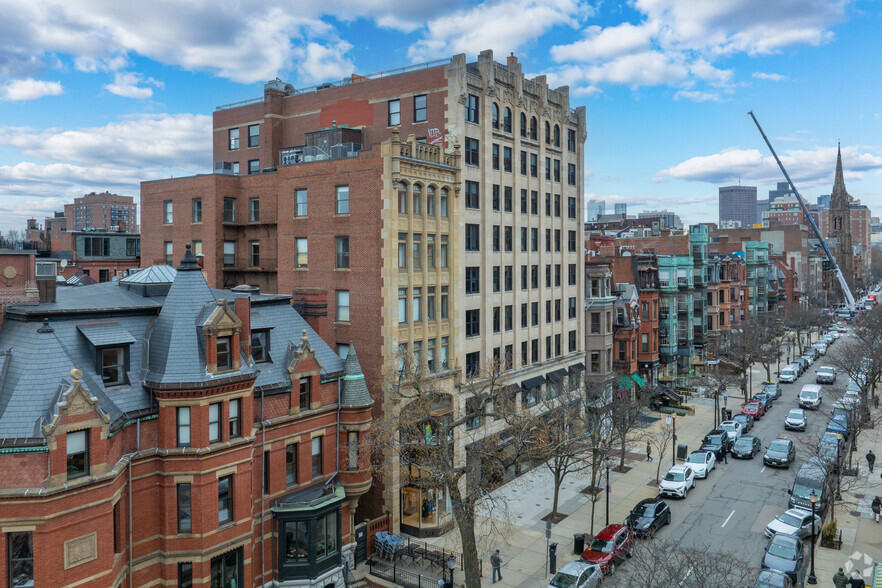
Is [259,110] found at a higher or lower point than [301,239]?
higher

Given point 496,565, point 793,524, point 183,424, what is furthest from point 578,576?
point 183,424

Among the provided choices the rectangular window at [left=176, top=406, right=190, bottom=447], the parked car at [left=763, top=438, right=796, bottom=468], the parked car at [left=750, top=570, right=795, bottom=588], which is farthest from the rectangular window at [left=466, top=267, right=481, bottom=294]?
the parked car at [left=763, top=438, right=796, bottom=468]

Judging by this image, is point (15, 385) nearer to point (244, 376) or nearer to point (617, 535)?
point (244, 376)

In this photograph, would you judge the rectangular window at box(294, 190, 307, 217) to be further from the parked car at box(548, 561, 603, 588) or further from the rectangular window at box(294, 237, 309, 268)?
the parked car at box(548, 561, 603, 588)

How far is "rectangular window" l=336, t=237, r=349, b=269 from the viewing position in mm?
37375

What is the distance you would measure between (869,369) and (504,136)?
42.2 meters

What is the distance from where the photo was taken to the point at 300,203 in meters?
39.7

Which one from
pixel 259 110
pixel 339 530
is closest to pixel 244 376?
pixel 339 530

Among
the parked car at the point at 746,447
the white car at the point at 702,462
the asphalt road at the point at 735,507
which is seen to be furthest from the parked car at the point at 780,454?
the white car at the point at 702,462

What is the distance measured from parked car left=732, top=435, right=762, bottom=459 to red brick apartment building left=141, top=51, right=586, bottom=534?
1382 cm

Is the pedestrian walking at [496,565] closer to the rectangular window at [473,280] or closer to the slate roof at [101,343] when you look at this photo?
the slate roof at [101,343]

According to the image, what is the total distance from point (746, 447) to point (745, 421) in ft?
27.1

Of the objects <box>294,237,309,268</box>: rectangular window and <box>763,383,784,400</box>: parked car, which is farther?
<box>763,383,784,400</box>: parked car

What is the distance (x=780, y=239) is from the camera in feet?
509
